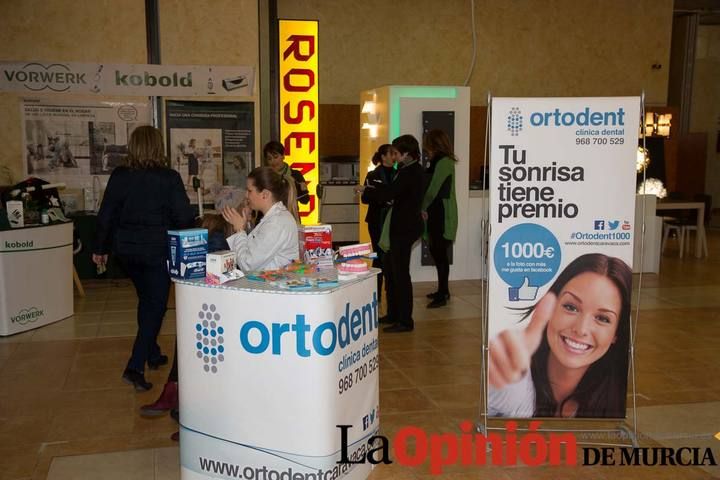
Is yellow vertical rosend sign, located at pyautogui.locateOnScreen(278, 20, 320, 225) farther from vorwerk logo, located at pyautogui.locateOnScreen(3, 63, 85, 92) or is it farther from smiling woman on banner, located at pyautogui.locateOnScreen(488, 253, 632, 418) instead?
smiling woman on banner, located at pyautogui.locateOnScreen(488, 253, 632, 418)

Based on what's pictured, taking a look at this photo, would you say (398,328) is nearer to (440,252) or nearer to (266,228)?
(440,252)

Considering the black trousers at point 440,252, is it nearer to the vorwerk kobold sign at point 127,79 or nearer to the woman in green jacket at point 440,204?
the woman in green jacket at point 440,204

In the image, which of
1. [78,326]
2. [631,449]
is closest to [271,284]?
[631,449]

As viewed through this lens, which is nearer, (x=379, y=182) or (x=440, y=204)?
(x=379, y=182)

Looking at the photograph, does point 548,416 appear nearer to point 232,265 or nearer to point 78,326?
point 232,265

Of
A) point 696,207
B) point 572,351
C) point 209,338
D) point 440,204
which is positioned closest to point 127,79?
point 440,204

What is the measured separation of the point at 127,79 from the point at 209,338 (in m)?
5.69

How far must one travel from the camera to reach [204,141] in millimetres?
8039

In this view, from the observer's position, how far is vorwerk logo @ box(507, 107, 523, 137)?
11.4ft

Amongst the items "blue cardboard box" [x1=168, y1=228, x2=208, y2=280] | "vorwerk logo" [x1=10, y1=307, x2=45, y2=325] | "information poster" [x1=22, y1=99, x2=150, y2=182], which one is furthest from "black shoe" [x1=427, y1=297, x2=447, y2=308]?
"blue cardboard box" [x1=168, y1=228, x2=208, y2=280]

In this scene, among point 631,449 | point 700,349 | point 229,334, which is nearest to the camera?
point 229,334

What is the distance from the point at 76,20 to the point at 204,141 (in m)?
1.87

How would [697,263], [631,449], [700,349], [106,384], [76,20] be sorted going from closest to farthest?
[631,449] < [106,384] < [700,349] < [76,20] < [697,263]

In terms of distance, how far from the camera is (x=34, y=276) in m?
5.95
